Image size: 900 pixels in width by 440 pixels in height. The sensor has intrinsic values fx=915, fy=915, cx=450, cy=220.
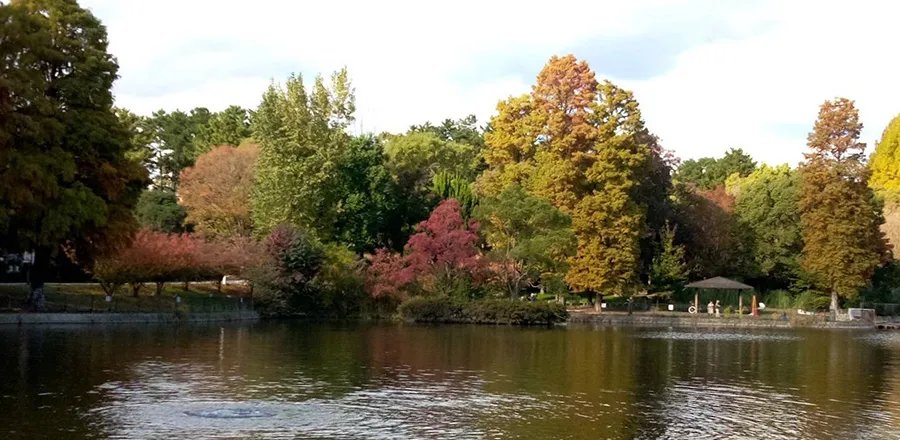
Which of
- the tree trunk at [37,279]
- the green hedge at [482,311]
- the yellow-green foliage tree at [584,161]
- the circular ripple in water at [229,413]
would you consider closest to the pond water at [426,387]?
the circular ripple in water at [229,413]

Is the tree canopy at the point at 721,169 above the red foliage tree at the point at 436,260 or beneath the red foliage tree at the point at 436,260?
above

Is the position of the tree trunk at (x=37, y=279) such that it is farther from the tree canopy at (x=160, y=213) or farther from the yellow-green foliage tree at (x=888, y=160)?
the yellow-green foliage tree at (x=888, y=160)

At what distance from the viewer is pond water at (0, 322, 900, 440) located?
15.0 m

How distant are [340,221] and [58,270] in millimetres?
14818

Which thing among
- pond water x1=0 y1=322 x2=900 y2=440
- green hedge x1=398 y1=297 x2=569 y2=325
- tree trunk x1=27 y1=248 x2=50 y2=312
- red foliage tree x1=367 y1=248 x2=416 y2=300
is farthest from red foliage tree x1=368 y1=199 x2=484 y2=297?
tree trunk x1=27 y1=248 x2=50 y2=312

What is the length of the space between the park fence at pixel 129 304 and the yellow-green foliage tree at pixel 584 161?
17.8 meters

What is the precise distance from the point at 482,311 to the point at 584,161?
12.6 meters

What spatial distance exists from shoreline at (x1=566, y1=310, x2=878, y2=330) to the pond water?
1207 centimetres

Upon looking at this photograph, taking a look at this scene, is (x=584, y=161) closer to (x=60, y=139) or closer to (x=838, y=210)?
(x=838, y=210)

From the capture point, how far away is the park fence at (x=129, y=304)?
36.1 meters

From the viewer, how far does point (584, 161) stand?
51.4m

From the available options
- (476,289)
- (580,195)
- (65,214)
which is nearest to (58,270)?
(65,214)

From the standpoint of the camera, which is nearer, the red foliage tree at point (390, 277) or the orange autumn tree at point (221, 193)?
the red foliage tree at point (390, 277)

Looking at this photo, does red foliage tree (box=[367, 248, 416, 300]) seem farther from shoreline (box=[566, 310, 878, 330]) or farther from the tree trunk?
the tree trunk
